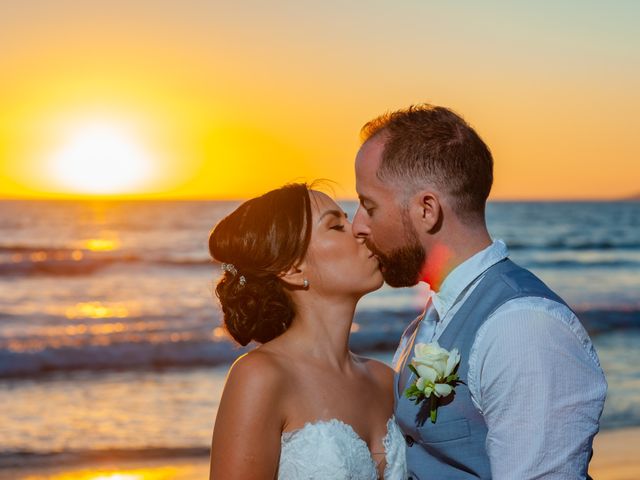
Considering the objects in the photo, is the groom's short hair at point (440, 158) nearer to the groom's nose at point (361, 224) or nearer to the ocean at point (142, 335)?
the groom's nose at point (361, 224)

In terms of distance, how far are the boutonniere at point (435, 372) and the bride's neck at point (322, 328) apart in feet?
3.56

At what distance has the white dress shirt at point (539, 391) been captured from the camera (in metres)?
2.53

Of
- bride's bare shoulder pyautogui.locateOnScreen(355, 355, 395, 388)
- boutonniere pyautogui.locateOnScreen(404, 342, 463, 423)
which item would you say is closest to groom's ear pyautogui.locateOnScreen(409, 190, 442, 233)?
boutonniere pyautogui.locateOnScreen(404, 342, 463, 423)

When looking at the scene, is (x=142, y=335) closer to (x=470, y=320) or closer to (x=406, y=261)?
(x=406, y=261)

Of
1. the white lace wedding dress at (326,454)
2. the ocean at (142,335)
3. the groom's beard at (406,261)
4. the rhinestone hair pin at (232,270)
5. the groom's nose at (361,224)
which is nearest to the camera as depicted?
the groom's beard at (406,261)

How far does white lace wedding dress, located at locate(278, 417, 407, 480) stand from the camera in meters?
3.57

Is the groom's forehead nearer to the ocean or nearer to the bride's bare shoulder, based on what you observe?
the bride's bare shoulder

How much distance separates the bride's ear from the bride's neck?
10cm

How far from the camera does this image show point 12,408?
31.9ft

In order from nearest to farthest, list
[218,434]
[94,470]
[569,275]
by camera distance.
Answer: [218,434]
[94,470]
[569,275]

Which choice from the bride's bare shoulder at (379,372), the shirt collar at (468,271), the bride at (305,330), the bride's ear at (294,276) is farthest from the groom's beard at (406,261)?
the bride's bare shoulder at (379,372)

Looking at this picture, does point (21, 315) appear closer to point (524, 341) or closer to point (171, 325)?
point (171, 325)

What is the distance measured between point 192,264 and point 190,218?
25.5m

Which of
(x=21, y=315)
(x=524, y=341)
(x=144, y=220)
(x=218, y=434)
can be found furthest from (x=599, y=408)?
(x=144, y=220)
